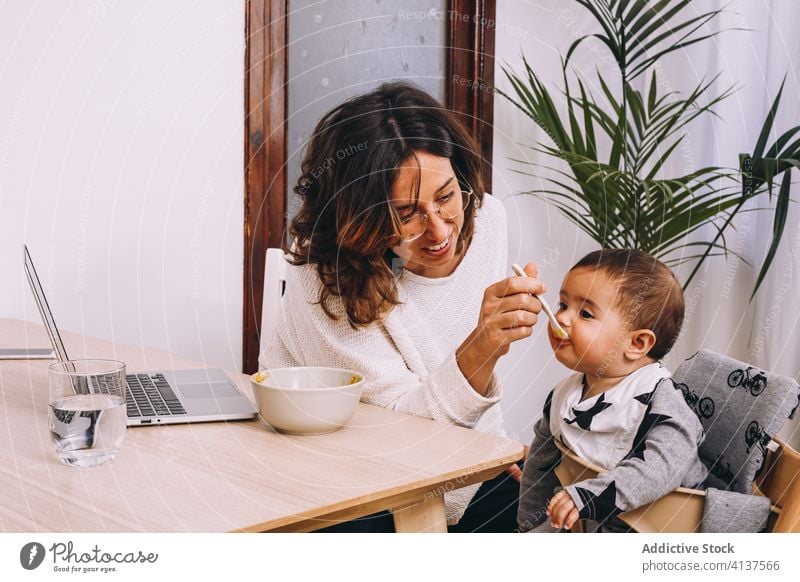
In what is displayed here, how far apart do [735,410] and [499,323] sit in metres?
0.27

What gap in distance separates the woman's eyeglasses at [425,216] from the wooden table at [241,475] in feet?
1.16

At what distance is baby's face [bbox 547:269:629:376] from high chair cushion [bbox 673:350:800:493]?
0.32ft

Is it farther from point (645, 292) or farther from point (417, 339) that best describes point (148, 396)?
point (645, 292)

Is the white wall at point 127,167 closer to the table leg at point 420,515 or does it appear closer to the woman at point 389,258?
the woman at point 389,258

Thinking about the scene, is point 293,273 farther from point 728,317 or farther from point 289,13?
point 728,317

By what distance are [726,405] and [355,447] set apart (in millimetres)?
443

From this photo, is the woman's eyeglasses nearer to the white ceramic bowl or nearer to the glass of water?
the white ceramic bowl

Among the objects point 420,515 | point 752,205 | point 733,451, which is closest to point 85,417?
point 420,515

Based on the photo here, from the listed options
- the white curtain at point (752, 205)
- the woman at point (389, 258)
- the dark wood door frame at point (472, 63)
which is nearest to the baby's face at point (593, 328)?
the woman at point (389, 258)

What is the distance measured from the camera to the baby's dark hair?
841 mm

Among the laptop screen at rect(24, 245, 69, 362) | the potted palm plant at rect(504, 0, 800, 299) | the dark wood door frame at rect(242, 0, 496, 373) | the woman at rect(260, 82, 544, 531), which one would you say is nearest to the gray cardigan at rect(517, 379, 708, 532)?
the woman at rect(260, 82, 544, 531)

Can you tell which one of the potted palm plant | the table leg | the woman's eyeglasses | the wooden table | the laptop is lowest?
the table leg

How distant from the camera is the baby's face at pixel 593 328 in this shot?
0.84 metres
